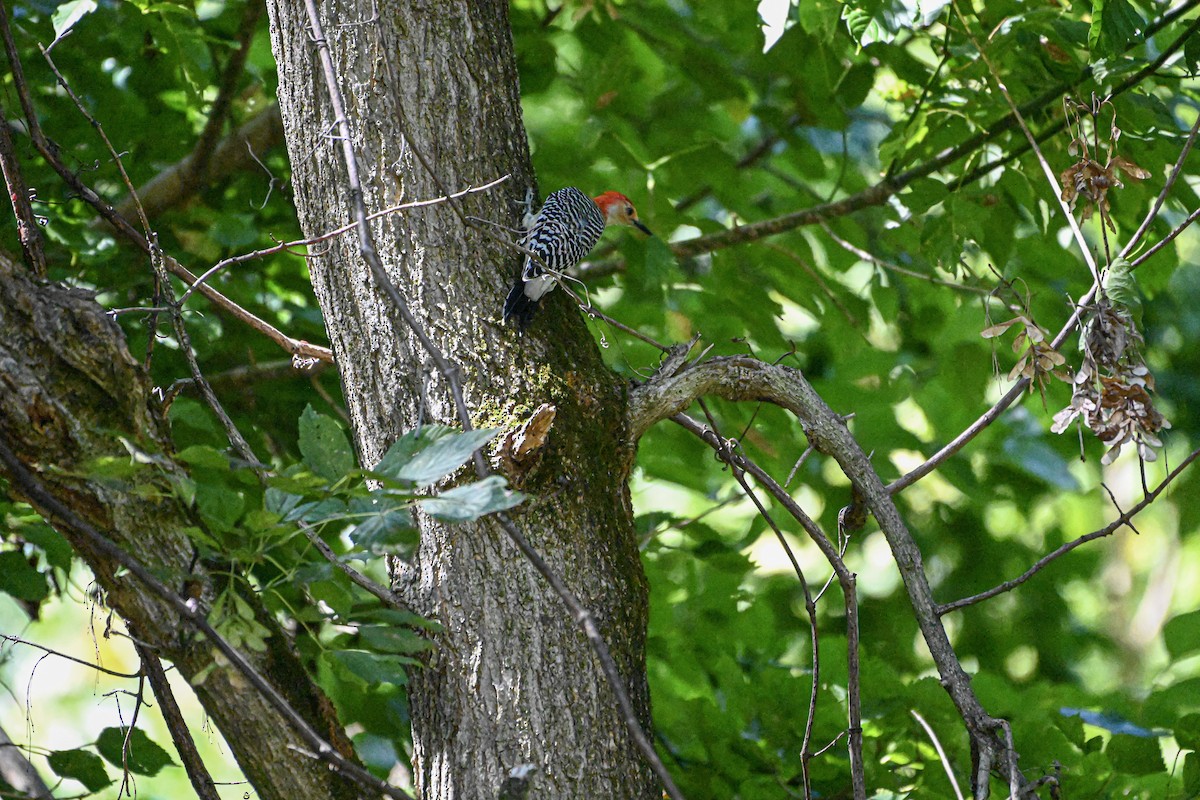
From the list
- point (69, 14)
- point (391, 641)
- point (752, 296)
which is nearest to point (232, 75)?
point (69, 14)

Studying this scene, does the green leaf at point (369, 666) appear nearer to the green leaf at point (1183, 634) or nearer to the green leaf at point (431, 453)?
the green leaf at point (431, 453)

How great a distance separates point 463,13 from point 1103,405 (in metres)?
1.44

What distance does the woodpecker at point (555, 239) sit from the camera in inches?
78.7

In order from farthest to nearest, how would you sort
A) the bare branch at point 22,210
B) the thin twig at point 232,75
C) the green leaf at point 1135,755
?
the thin twig at point 232,75, the green leaf at point 1135,755, the bare branch at point 22,210

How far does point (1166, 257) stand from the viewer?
3.17m

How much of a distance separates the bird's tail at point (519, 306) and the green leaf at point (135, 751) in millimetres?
1045

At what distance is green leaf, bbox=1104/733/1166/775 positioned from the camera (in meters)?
2.47

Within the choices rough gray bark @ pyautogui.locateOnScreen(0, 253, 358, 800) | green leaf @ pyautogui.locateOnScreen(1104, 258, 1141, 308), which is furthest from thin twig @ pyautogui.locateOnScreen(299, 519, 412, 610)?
green leaf @ pyautogui.locateOnScreen(1104, 258, 1141, 308)

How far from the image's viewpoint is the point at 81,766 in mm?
1958

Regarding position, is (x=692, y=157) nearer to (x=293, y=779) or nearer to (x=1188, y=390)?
(x=293, y=779)

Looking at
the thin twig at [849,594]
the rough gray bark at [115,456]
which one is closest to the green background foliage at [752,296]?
the rough gray bark at [115,456]

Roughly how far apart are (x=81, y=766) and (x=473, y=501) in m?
1.19

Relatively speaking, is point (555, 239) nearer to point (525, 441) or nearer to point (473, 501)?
point (525, 441)

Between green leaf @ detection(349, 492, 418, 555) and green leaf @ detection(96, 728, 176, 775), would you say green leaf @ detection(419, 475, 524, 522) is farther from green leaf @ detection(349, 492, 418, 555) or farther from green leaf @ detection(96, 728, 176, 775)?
green leaf @ detection(96, 728, 176, 775)
